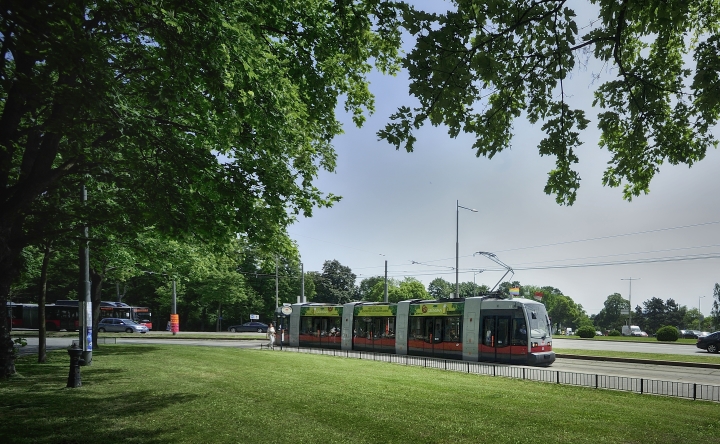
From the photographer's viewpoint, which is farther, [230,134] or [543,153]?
[230,134]

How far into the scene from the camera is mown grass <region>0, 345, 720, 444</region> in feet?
29.4

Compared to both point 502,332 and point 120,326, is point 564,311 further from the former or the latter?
point 502,332

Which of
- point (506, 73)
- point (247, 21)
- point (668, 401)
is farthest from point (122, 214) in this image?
point (668, 401)

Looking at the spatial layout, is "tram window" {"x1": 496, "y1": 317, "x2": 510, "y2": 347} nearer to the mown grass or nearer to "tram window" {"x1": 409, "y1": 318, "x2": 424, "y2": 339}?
"tram window" {"x1": 409, "y1": 318, "x2": 424, "y2": 339}

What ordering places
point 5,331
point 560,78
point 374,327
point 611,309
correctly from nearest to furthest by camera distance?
point 560,78 < point 5,331 < point 374,327 < point 611,309

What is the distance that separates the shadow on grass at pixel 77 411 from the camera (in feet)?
28.6

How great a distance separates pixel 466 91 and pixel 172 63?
4977 mm

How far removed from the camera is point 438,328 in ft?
96.1

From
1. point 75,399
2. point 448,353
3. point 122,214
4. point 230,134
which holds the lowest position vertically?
point 448,353

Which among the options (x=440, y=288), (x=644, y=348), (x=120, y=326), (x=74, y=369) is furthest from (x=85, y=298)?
(x=440, y=288)

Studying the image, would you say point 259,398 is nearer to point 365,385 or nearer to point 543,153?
point 365,385

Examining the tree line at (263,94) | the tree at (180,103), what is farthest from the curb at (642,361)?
the tree at (180,103)

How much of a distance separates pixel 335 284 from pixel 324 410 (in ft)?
277

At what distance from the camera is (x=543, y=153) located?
9266 millimetres
